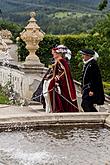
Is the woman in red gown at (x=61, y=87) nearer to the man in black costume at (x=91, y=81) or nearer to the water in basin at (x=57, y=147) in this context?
the man in black costume at (x=91, y=81)

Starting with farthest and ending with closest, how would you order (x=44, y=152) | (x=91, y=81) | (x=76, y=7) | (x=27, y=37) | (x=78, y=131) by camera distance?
(x=76, y=7) → (x=27, y=37) → (x=91, y=81) → (x=78, y=131) → (x=44, y=152)

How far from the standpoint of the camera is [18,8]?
235 feet

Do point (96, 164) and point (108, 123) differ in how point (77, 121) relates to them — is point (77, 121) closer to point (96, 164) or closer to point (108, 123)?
point (108, 123)

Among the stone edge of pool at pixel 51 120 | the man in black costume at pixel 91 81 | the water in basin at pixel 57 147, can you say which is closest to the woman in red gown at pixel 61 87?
the man in black costume at pixel 91 81

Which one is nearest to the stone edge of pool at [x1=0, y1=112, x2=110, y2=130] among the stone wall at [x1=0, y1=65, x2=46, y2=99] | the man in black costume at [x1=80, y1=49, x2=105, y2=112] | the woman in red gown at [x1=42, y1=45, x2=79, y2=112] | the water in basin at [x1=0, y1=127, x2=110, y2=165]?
the water in basin at [x1=0, y1=127, x2=110, y2=165]

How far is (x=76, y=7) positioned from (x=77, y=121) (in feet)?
194

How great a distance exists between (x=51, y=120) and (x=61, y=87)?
2025 millimetres

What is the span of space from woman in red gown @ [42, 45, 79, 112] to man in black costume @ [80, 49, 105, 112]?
9.4 inches

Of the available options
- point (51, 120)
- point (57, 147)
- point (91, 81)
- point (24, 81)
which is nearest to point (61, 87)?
point (91, 81)

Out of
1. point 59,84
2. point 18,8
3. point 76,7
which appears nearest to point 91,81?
point 59,84

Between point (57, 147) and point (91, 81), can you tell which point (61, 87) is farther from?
point (57, 147)

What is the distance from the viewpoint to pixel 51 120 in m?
7.91

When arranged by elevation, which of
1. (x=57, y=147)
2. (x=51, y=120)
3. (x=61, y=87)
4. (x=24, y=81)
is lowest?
(x=57, y=147)

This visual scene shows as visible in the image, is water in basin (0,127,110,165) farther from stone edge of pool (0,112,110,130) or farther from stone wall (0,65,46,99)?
stone wall (0,65,46,99)
